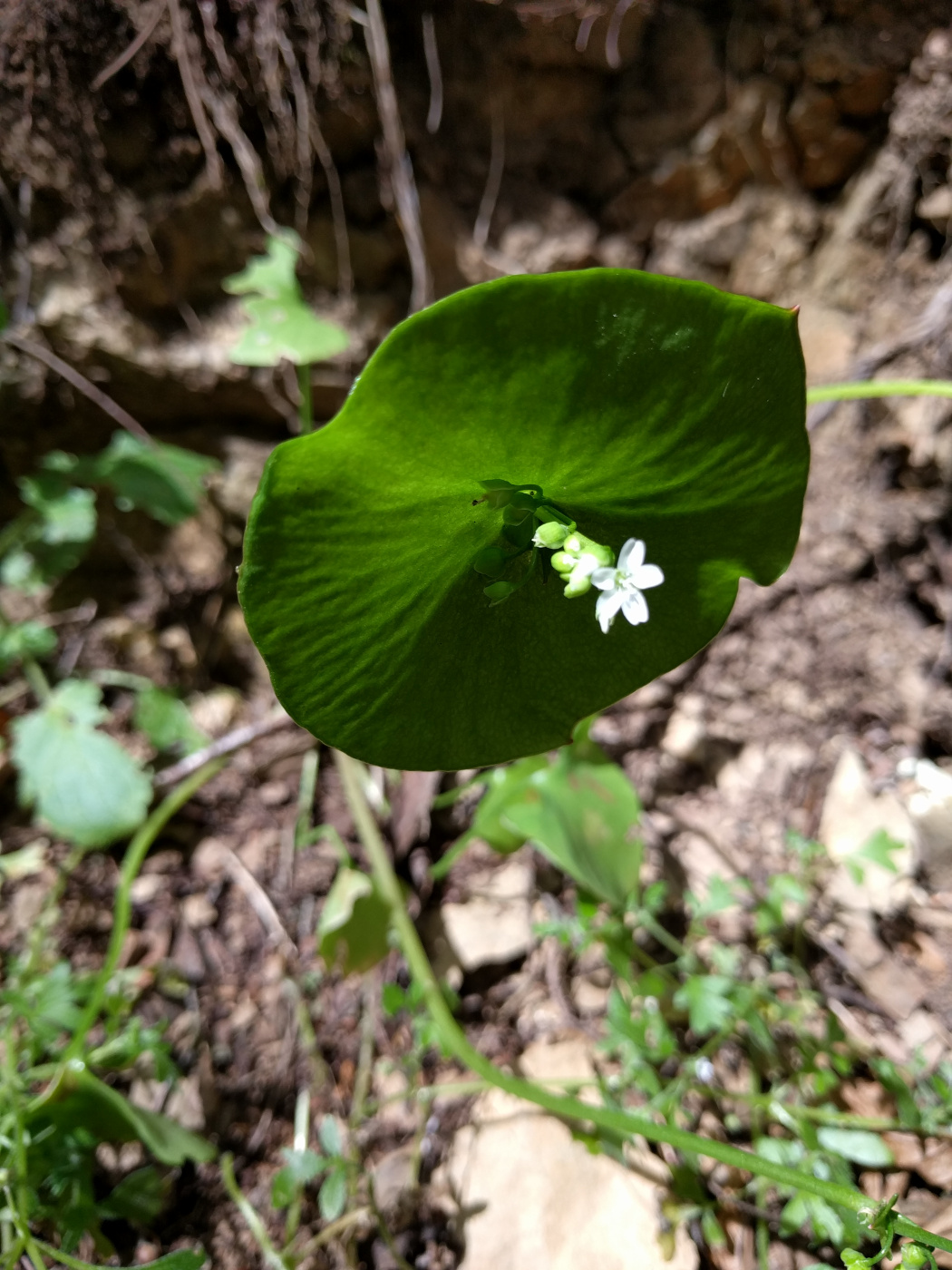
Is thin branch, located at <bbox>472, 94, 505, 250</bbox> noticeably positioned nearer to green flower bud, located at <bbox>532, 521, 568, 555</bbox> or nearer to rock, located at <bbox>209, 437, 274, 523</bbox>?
rock, located at <bbox>209, 437, 274, 523</bbox>

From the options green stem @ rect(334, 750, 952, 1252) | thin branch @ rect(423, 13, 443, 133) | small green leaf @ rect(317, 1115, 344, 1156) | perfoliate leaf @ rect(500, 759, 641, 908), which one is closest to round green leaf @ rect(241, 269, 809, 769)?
perfoliate leaf @ rect(500, 759, 641, 908)

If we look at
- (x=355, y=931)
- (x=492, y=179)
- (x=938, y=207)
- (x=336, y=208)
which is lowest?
(x=355, y=931)

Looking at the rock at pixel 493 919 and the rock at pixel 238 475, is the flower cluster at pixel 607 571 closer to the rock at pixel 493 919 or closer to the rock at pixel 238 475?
the rock at pixel 493 919

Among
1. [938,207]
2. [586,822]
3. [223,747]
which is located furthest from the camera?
[223,747]

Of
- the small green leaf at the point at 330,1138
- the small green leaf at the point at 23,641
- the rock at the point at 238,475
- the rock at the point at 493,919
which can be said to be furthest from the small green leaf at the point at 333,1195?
the rock at the point at 238,475

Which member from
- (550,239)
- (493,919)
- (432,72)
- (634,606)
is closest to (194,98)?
(432,72)

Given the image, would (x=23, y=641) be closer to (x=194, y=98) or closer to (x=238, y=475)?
(x=238, y=475)
